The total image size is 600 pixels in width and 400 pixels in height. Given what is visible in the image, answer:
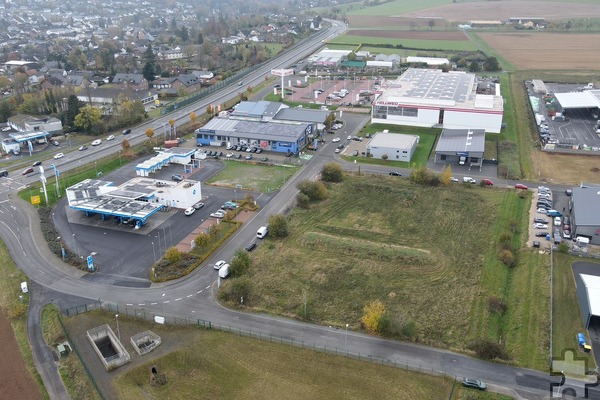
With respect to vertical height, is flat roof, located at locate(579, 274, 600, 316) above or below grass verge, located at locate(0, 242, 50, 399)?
above

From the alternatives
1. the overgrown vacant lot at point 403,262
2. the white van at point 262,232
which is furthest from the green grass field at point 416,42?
the white van at point 262,232

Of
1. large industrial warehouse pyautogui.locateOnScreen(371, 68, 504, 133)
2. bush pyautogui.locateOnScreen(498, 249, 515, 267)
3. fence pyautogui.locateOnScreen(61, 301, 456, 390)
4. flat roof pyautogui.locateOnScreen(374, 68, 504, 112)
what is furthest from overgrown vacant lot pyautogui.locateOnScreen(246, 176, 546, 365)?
flat roof pyautogui.locateOnScreen(374, 68, 504, 112)

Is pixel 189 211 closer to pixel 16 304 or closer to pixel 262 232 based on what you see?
pixel 262 232

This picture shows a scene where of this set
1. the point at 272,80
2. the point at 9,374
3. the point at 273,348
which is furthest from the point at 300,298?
the point at 272,80

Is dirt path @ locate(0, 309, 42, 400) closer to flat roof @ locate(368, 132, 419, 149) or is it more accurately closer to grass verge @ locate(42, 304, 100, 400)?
grass verge @ locate(42, 304, 100, 400)

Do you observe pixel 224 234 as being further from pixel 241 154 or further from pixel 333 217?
pixel 241 154

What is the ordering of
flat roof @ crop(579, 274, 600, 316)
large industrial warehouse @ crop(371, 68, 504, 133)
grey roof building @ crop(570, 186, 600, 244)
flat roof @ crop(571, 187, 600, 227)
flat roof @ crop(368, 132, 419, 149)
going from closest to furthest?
flat roof @ crop(579, 274, 600, 316), grey roof building @ crop(570, 186, 600, 244), flat roof @ crop(571, 187, 600, 227), flat roof @ crop(368, 132, 419, 149), large industrial warehouse @ crop(371, 68, 504, 133)

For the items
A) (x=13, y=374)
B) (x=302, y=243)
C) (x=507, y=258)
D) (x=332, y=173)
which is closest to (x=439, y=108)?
(x=332, y=173)
